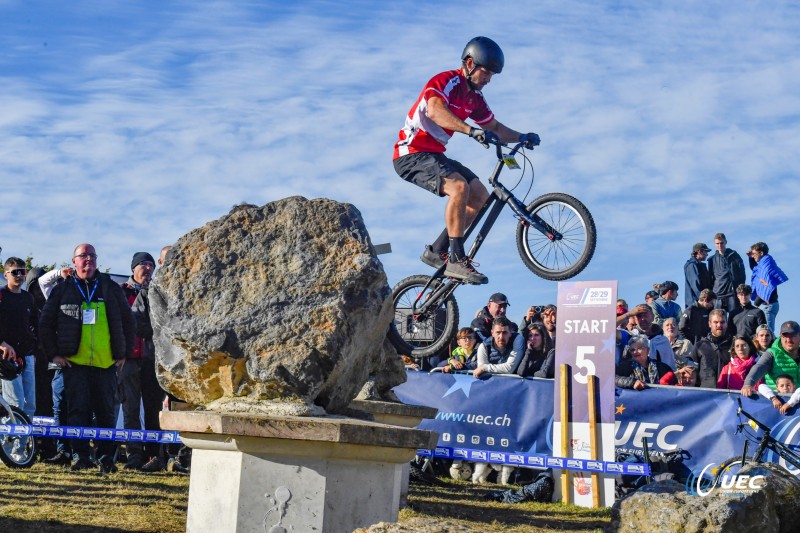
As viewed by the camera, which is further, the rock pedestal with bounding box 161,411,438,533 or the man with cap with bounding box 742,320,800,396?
the man with cap with bounding box 742,320,800,396

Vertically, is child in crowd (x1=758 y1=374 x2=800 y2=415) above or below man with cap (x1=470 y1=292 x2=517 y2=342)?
below

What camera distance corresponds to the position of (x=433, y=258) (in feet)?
33.8

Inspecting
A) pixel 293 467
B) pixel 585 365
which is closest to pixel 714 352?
pixel 585 365

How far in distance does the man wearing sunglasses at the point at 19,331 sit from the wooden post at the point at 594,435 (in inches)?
230

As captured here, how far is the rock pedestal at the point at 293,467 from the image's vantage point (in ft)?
17.2

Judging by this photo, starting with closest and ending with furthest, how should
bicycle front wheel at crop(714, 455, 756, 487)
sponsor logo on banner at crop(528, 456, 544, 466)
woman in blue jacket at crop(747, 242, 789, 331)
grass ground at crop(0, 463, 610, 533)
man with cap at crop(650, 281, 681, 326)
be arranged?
grass ground at crop(0, 463, 610, 533) → bicycle front wheel at crop(714, 455, 756, 487) → sponsor logo on banner at crop(528, 456, 544, 466) → woman in blue jacket at crop(747, 242, 789, 331) → man with cap at crop(650, 281, 681, 326)

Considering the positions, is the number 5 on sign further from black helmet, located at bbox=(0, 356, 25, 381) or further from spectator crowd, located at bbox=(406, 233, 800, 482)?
black helmet, located at bbox=(0, 356, 25, 381)

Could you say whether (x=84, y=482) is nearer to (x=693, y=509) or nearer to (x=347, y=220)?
(x=347, y=220)

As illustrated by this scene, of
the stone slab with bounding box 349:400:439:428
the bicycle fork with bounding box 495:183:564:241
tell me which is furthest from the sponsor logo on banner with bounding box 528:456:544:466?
the bicycle fork with bounding box 495:183:564:241

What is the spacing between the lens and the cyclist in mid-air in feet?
31.0

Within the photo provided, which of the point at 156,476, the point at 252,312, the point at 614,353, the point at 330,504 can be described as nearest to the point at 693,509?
the point at 330,504

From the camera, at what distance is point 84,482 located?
930 centimetres

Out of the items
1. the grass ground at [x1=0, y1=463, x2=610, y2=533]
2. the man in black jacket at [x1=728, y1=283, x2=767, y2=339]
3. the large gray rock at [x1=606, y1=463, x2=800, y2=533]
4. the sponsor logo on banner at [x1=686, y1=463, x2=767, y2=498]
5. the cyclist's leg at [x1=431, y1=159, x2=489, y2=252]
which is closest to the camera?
the large gray rock at [x1=606, y1=463, x2=800, y2=533]

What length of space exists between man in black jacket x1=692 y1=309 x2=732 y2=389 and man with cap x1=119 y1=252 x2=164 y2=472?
5990mm
